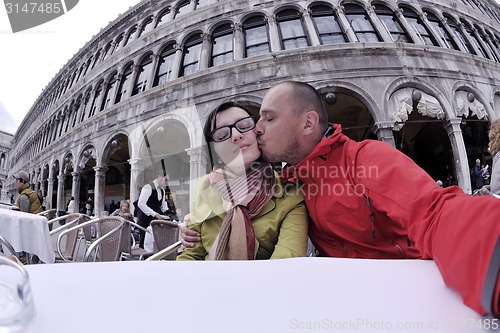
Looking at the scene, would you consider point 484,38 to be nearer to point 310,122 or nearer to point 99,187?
point 310,122

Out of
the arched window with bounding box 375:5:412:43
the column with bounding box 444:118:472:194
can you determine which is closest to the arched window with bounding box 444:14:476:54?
the arched window with bounding box 375:5:412:43

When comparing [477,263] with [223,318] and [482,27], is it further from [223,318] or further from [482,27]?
[482,27]

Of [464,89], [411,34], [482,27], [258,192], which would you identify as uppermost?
[482,27]

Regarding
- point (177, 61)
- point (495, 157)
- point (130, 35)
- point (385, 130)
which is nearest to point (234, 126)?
point (495, 157)

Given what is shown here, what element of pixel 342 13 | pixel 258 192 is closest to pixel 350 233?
pixel 258 192

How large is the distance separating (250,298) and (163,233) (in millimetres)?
3223

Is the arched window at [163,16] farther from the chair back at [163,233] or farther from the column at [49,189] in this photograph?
the chair back at [163,233]

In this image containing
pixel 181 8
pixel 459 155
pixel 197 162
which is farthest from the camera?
pixel 181 8

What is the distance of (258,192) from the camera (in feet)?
4.88

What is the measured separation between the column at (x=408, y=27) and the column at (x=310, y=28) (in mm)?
4038

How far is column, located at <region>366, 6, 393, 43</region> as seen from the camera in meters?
10.4

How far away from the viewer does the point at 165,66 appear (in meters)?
12.4

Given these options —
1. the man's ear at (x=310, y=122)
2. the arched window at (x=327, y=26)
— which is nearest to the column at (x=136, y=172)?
the arched window at (x=327, y=26)

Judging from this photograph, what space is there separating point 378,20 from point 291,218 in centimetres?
1265
